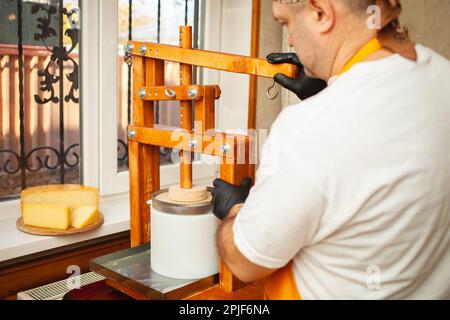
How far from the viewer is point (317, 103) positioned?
684mm

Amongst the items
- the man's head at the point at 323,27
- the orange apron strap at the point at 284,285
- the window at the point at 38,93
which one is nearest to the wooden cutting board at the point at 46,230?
the window at the point at 38,93

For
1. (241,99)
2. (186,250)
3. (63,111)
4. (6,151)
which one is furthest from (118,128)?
(186,250)

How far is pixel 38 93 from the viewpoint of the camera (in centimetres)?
153

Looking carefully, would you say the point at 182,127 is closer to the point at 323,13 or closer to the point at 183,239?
the point at 183,239

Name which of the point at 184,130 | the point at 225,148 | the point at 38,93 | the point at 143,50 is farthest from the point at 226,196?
the point at 38,93

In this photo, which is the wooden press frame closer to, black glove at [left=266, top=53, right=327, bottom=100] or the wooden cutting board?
black glove at [left=266, top=53, right=327, bottom=100]

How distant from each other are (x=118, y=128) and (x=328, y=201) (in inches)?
47.8

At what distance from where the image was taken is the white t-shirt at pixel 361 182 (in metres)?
0.66

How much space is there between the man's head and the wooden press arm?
0.76 feet

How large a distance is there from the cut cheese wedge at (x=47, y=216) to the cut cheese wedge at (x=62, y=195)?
28 millimetres

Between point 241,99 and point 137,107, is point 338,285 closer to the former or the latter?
point 137,107

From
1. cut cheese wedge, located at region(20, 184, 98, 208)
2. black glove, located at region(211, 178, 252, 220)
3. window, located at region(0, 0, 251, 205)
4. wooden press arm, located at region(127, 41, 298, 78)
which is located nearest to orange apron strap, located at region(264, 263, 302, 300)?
black glove, located at region(211, 178, 252, 220)

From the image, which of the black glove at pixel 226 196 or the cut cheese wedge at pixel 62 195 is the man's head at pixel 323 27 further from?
the cut cheese wedge at pixel 62 195

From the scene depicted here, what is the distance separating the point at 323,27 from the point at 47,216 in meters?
0.97
